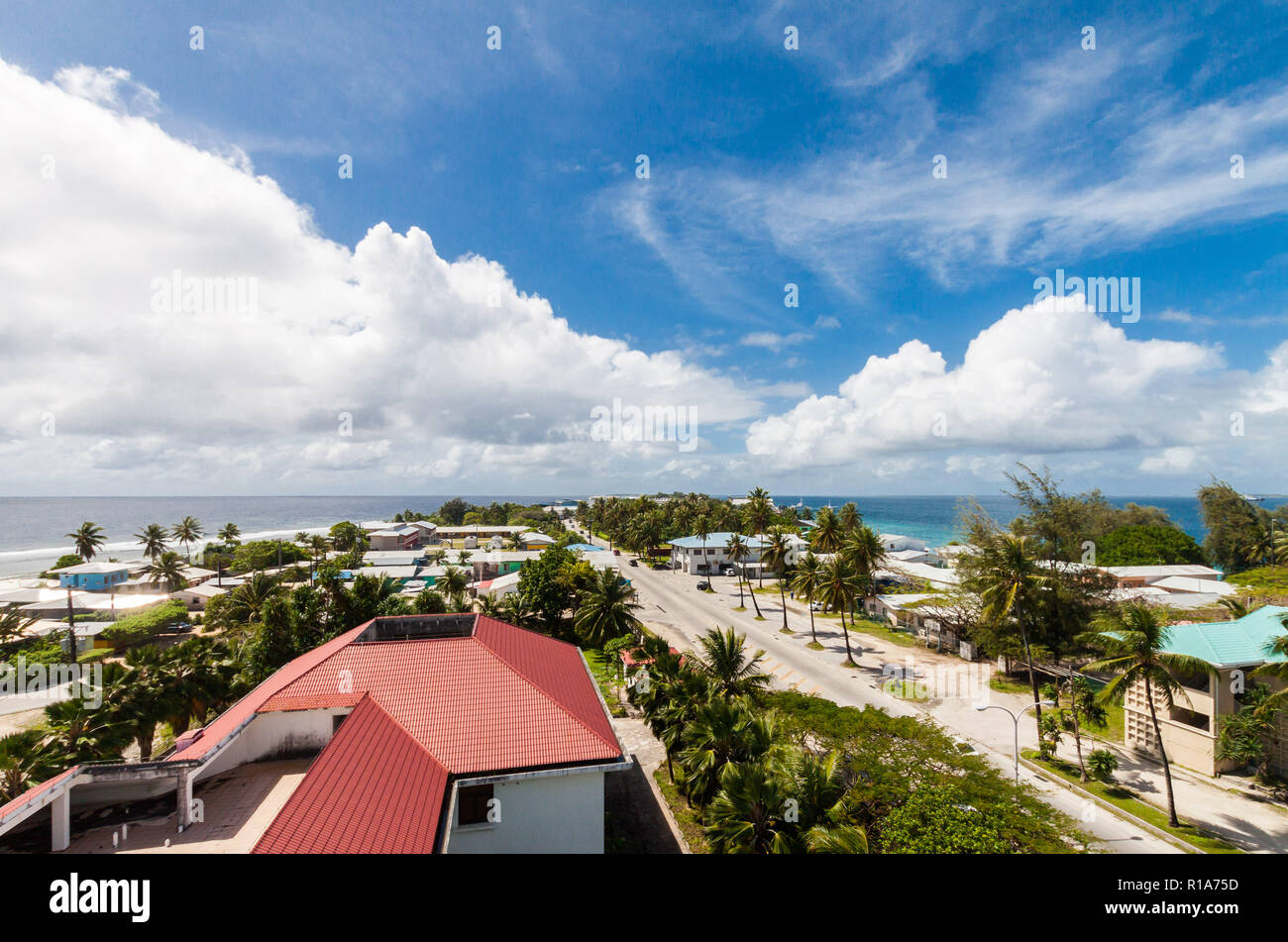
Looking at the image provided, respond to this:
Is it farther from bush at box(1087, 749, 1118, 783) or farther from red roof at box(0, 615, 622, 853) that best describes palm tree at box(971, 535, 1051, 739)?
red roof at box(0, 615, 622, 853)

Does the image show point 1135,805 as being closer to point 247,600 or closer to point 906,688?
point 906,688

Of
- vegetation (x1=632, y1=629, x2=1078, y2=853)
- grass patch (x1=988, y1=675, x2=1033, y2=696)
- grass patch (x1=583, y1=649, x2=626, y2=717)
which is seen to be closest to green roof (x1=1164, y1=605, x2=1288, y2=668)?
grass patch (x1=988, y1=675, x2=1033, y2=696)

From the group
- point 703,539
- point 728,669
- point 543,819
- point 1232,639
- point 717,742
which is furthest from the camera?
point 703,539

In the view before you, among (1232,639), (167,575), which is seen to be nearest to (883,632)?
(1232,639)

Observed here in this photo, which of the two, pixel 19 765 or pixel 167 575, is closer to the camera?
pixel 19 765

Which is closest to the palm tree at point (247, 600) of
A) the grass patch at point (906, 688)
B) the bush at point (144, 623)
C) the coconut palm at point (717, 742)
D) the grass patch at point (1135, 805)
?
the bush at point (144, 623)

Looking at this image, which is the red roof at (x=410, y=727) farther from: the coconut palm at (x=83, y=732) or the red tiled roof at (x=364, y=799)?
the coconut palm at (x=83, y=732)
